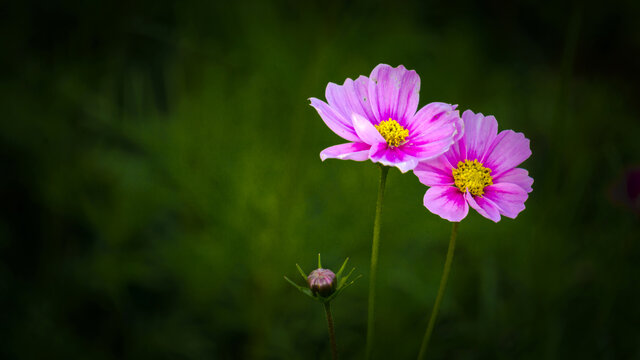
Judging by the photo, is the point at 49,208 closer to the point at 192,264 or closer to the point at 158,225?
the point at 158,225

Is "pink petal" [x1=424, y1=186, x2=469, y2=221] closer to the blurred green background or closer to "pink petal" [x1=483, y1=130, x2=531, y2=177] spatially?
"pink petal" [x1=483, y1=130, x2=531, y2=177]

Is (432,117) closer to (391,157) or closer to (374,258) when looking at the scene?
(391,157)

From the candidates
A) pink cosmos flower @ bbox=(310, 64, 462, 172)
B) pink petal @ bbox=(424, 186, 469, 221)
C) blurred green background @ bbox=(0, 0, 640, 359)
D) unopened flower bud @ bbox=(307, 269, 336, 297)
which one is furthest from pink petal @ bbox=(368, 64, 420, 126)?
blurred green background @ bbox=(0, 0, 640, 359)

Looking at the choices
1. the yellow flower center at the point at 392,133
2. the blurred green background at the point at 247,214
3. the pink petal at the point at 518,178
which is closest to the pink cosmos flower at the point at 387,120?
the yellow flower center at the point at 392,133

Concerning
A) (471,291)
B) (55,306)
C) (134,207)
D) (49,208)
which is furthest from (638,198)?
(49,208)

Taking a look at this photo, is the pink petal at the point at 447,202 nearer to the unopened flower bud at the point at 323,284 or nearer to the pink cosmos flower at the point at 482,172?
the pink cosmos flower at the point at 482,172

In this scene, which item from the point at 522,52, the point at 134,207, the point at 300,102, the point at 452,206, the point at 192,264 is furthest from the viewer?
the point at 522,52

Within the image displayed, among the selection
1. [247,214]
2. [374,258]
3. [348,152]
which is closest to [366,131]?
[348,152]

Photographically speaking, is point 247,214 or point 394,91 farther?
point 247,214
